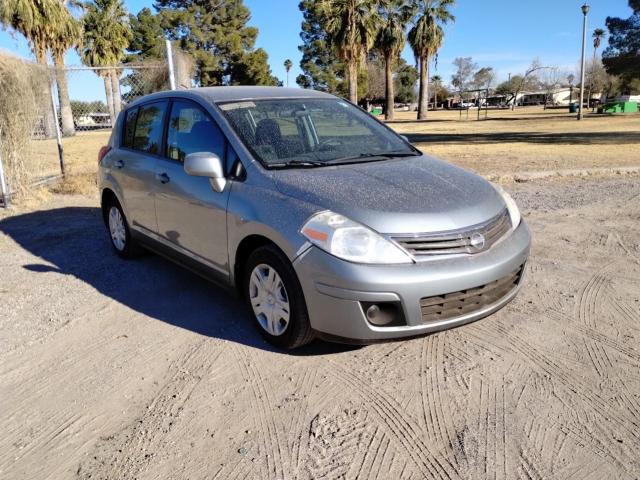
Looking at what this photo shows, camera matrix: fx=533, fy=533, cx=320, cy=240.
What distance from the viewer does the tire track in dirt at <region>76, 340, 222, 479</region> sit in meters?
2.49

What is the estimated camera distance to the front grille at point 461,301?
300 cm

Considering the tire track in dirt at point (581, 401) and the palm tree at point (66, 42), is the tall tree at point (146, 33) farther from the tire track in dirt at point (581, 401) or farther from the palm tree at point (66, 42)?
the tire track in dirt at point (581, 401)

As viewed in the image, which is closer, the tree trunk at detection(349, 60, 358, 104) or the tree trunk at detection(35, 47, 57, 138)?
the tree trunk at detection(35, 47, 57, 138)

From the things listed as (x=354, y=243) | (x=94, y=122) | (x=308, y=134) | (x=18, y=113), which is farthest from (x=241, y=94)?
(x=94, y=122)

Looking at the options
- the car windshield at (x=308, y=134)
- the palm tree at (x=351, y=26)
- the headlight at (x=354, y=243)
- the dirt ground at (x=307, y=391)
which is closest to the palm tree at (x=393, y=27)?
the palm tree at (x=351, y=26)

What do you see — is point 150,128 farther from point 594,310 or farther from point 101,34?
point 101,34

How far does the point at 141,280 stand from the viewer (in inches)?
198

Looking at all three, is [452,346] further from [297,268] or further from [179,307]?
[179,307]

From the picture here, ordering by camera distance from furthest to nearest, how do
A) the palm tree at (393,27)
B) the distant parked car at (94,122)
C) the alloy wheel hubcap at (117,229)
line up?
the palm tree at (393,27), the distant parked car at (94,122), the alloy wheel hubcap at (117,229)

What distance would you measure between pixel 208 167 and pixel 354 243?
4.09 ft

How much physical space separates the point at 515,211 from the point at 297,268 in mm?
1682

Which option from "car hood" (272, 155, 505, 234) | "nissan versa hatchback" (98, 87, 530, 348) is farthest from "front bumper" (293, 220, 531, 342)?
"car hood" (272, 155, 505, 234)

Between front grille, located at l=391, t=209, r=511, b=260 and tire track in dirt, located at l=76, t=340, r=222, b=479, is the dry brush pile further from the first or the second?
front grille, located at l=391, t=209, r=511, b=260

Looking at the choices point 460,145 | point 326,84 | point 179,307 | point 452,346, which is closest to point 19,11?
point 460,145
